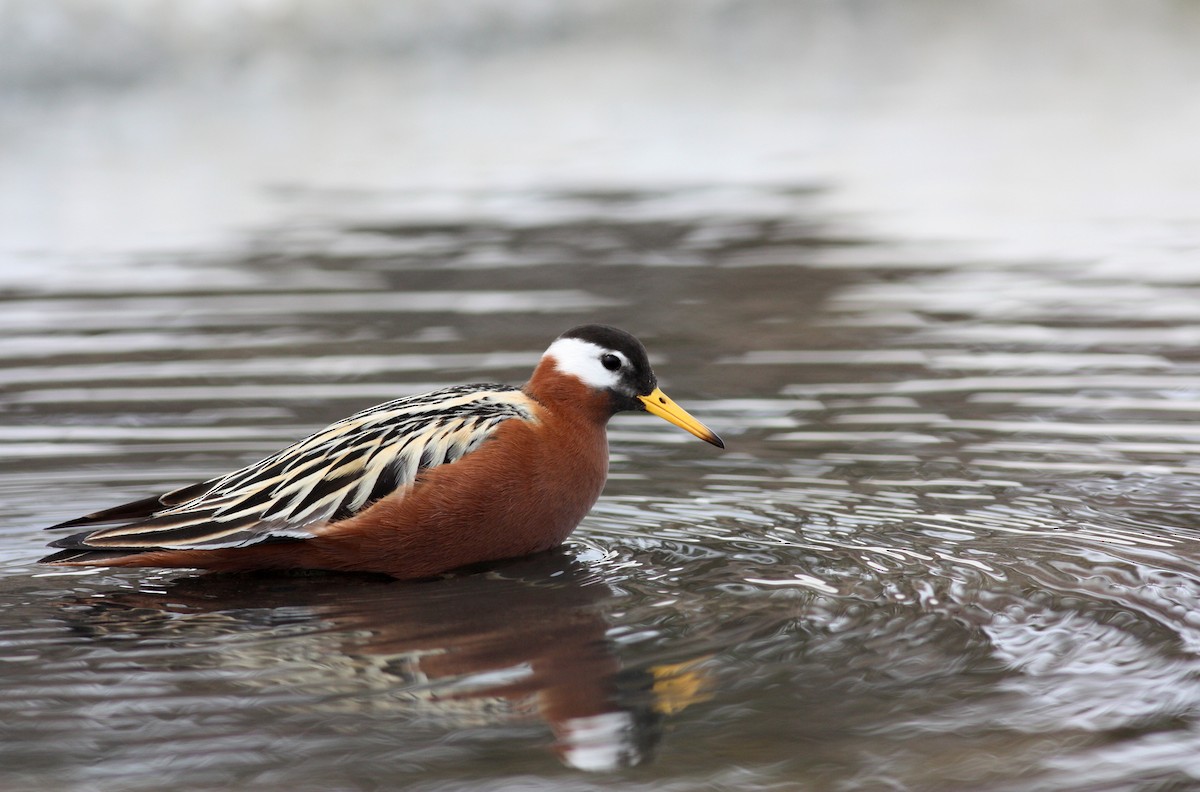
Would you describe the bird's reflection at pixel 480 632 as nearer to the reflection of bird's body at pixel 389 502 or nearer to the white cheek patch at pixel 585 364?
the reflection of bird's body at pixel 389 502

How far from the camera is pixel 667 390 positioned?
1052 centimetres

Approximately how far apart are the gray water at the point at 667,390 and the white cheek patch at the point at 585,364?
2.21 feet

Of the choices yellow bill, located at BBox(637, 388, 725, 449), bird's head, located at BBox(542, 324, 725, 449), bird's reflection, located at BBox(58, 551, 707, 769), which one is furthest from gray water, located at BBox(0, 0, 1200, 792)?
bird's head, located at BBox(542, 324, 725, 449)

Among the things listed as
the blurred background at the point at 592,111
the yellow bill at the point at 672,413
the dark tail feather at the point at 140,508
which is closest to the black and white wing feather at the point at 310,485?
the dark tail feather at the point at 140,508

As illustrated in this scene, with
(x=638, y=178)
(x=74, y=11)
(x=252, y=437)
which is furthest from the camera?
(x=74, y=11)

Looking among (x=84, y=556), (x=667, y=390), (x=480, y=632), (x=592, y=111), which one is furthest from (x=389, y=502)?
(x=592, y=111)

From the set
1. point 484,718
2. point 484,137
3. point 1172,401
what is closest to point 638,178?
point 484,137

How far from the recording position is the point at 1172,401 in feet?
32.2

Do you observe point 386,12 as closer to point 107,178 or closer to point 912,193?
point 107,178

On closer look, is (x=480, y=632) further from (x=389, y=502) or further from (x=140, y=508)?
(x=140, y=508)

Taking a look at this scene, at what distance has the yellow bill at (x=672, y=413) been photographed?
7918 millimetres

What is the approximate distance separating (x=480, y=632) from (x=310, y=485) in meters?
1.12

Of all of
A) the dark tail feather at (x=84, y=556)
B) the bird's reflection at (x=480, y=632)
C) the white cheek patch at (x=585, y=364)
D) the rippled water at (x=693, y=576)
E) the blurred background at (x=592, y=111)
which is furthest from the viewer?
the blurred background at (x=592, y=111)

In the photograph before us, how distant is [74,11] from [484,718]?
21333 mm
